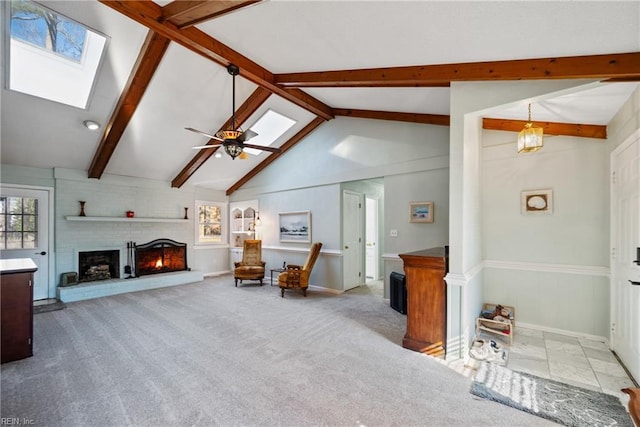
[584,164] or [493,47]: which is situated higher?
[493,47]

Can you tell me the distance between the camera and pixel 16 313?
288cm

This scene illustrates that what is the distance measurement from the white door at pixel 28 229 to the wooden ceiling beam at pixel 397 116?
6122 millimetres

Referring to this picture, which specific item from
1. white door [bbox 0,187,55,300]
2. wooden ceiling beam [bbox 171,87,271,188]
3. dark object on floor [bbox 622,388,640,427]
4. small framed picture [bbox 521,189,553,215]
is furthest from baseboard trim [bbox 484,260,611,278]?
white door [bbox 0,187,55,300]

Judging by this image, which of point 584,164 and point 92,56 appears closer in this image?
point 584,164

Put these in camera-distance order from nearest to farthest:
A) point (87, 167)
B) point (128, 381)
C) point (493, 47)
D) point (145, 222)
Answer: point (493, 47)
point (128, 381)
point (87, 167)
point (145, 222)

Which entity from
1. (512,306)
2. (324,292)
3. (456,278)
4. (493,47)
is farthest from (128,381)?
(512,306)

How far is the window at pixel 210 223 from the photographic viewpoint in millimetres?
7678

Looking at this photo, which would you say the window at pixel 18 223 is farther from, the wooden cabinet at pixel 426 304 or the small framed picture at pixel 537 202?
the small framed picture at pixel 537 202

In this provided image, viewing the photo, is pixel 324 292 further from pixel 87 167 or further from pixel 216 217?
pixel 87 167

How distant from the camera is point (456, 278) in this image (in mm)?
2844

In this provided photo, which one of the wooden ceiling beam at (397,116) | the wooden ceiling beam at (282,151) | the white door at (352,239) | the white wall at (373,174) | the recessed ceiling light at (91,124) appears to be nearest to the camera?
the wooden ceiling beam at (397,116)

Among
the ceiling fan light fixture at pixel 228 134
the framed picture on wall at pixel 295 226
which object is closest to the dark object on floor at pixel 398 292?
the framed picture on wall at pixel 295 226

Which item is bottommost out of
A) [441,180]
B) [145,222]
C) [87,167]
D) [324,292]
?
[324,292]

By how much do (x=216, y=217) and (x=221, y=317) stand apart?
4471 millimetres
